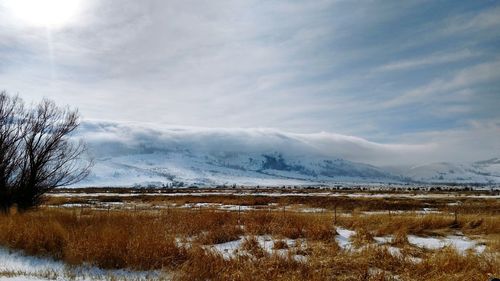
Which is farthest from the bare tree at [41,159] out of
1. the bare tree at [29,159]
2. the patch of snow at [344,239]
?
the patch of snow at [344,239]

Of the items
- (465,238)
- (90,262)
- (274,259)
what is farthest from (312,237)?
(90,262)

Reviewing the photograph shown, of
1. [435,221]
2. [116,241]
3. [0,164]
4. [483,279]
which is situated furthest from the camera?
[0,164]

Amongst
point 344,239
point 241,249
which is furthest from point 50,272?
point 344,239

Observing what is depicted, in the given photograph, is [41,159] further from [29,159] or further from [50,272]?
[50,272]

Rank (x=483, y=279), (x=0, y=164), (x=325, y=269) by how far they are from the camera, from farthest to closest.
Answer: (x=0, y=164), (x=325, y=269), (x=483, y=279)

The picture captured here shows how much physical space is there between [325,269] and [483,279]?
3043 millimetres

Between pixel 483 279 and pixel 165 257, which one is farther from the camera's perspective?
pixel 165 257

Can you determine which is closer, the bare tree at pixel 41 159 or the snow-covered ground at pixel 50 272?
the snow-covered ground at pixel 50 272

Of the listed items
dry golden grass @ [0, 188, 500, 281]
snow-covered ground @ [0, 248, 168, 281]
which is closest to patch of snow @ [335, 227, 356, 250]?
dry golden grass @ [0, 188, 500, 281]

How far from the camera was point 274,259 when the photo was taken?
9141 mm

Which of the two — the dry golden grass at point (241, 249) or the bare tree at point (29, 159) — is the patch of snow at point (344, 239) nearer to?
the dry golden grass at point (241, 249)

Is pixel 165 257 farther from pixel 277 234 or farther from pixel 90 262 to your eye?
pixel 277 234

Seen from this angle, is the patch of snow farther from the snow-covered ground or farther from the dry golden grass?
the snow-covered ground

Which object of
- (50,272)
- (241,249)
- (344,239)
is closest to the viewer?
(50,272)
